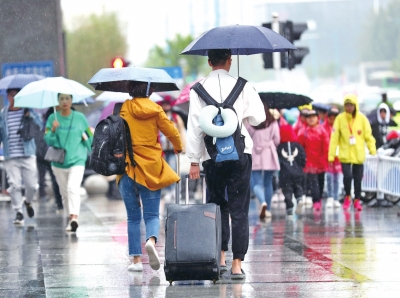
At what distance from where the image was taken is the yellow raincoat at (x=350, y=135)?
1496 cm

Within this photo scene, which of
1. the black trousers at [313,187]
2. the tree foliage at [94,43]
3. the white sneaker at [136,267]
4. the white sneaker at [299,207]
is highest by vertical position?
the tree foliage at [94,43]

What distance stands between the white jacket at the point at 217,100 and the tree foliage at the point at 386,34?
137 meters

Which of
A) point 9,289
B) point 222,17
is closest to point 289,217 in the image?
point 9,289

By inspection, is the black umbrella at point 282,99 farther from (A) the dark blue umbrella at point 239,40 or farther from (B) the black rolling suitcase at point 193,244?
(B) the black rolling suitcase at point 193,244

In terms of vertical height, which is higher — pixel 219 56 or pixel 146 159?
pixel 219 56

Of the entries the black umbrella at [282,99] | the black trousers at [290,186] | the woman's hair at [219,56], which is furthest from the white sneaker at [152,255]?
the black trousers at [290,186]

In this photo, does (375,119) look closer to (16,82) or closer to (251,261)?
(16,82)

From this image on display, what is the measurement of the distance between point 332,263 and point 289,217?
4.86 meters

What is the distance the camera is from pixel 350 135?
15000 mm

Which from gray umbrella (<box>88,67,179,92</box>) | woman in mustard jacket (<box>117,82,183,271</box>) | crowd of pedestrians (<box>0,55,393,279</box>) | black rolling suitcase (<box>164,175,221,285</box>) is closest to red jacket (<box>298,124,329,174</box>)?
crowd of pedestrians (<box>0,55,393,279</box>)

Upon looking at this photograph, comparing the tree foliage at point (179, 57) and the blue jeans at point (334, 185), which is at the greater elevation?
the tree foliage at point (179, 57)

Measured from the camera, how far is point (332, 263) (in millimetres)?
9094

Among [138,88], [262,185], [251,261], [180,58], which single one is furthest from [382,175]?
[180,58]

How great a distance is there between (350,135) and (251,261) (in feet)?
19.9
